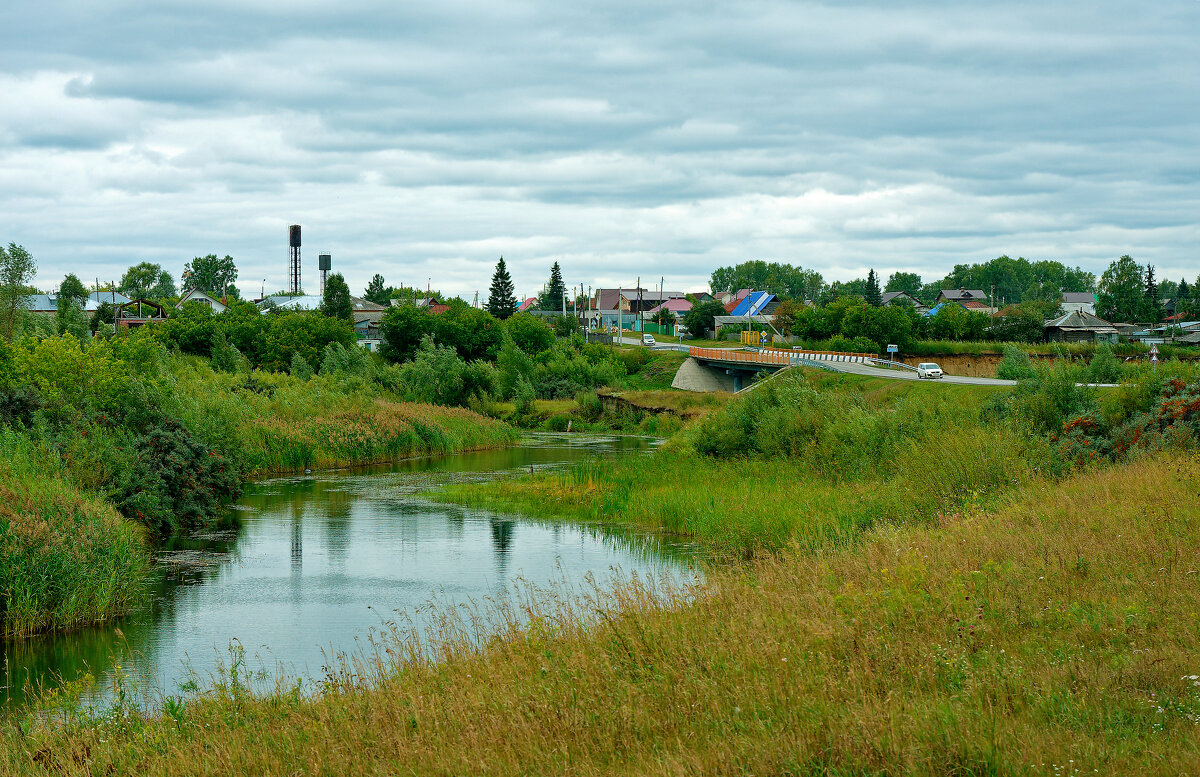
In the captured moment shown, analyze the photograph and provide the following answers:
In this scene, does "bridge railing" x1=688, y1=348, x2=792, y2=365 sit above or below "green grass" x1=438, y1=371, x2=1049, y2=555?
above

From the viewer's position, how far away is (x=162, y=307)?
123688mm

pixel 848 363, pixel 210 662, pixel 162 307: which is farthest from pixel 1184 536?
pixel 162 307

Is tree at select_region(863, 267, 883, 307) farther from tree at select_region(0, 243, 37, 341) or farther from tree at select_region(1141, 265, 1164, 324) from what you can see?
tree at select_region(0, 243, 37, 341)

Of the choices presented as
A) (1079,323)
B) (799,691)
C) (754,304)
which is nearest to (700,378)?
(754,304)

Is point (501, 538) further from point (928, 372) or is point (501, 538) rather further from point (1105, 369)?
point (928, 372)

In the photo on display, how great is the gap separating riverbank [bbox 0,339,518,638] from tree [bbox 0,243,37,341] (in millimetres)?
20786

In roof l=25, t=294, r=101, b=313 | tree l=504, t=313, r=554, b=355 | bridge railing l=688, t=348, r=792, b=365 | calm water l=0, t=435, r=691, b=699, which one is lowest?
calm water l=0, t=435, r=691, b=699

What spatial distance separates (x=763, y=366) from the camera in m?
76.1

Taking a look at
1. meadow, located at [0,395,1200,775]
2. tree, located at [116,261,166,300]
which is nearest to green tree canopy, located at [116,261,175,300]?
tree, located at [116,261,166,300]

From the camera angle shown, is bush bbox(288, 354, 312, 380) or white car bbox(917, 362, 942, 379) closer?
white car bbox(917, 362, 942, 379)

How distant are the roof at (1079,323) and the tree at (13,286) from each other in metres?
104

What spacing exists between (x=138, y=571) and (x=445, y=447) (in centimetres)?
3145

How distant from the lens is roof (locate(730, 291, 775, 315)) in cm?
11994

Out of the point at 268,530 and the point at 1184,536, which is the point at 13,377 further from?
the point at 1184,536
